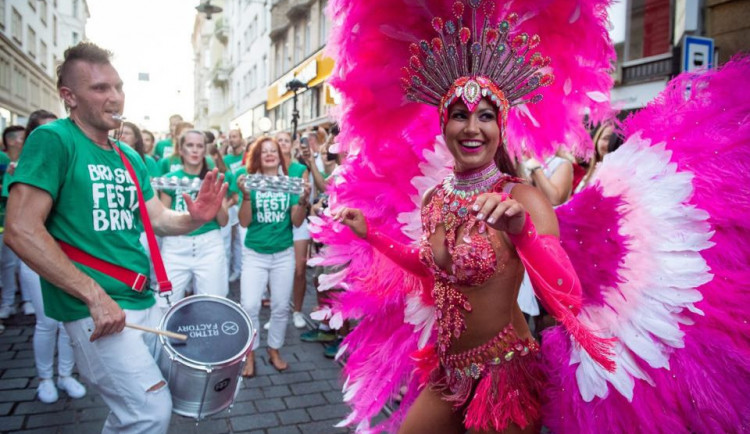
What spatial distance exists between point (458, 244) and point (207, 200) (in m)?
1.43

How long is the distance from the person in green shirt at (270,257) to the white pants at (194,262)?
253mm

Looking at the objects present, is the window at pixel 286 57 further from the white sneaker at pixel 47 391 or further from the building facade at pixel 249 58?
the white sneaker at pixel 47 391

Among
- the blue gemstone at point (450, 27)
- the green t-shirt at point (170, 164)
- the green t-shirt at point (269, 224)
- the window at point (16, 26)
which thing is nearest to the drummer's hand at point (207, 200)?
the blue gemstone at point (450, 27)

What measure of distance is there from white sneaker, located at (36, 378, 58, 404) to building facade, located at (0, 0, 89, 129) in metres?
9.88

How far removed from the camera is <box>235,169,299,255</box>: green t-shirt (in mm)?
4836

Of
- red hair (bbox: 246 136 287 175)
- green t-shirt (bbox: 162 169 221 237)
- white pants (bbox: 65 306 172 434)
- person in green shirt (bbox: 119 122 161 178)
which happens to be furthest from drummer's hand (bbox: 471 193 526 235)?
person in green shirt (bbox: 119 122 161 178)

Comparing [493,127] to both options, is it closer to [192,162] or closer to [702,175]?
[702,175]

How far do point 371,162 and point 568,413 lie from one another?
4.87 ft

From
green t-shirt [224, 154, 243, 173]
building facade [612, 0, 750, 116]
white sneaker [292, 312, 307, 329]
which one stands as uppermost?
building facade [612, 0, 750, 116]

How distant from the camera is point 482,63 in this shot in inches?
84.5

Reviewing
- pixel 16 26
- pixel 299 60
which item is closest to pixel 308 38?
pixel 299 60

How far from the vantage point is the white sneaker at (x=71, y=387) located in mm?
4125

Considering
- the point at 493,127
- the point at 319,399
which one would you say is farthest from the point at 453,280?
the point at 319,399

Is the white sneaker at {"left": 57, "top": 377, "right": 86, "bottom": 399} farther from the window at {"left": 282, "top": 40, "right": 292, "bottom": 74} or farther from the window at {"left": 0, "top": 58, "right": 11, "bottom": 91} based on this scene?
the window at {"left": 282, "top": 40, "right": 292, "bottom": 74}
